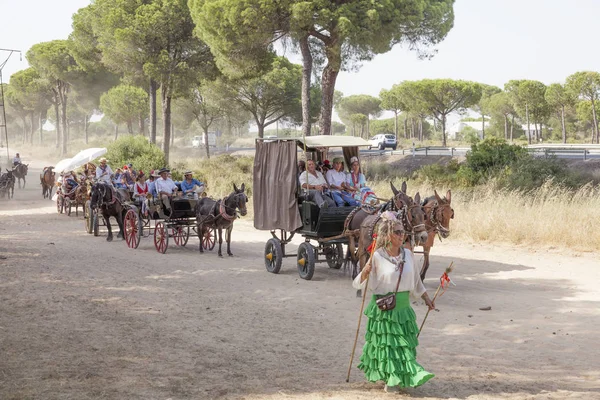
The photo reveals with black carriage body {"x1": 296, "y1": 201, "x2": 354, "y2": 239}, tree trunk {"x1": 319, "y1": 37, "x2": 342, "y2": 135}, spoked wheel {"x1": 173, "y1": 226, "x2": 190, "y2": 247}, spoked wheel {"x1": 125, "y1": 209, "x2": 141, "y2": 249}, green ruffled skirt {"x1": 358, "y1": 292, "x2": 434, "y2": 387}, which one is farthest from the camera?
tree trunk {"x1": 319, "y1": 37, "x2": 342, "y2": 135}

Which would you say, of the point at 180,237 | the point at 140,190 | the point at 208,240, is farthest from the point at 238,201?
the point at 140,190

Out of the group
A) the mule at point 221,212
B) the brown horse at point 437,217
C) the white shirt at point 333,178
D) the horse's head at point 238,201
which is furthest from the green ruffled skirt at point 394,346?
the horse's head at point 238,201

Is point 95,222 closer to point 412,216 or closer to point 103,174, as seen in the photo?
point 103,174

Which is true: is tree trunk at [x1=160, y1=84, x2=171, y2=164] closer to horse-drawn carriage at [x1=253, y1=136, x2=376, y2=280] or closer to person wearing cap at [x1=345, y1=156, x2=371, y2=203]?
horse-drawn carriage at [x1=253, y1=136, x2=376, y2=280]

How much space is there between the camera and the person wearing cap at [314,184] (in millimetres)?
13766

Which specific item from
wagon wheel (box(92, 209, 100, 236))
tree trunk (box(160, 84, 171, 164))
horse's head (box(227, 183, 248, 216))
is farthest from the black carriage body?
tree trunk (box(160, 84, 171, 164))

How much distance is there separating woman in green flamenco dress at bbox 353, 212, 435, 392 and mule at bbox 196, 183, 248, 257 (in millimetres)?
9184

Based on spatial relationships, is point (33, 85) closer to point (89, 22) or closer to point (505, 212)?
point (89, 22)

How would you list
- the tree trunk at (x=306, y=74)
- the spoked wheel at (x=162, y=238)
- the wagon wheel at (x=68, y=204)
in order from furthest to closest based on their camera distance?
the tree trunk at (x=306, y=74) → the wagon wheel at (x=68, y=204) → the spoked wheel at (x=162, y=238)

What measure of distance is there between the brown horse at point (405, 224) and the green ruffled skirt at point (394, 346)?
4660 mm

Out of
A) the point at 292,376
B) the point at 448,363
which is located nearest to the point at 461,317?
the point at 448,363

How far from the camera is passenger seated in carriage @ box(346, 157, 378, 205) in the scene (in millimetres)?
14266

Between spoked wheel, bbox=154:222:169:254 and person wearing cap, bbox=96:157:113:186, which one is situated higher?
person wearing cap, bbox=96:157:113:186

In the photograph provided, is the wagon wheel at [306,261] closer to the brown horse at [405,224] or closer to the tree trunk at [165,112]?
the brown horse at [405,224]
